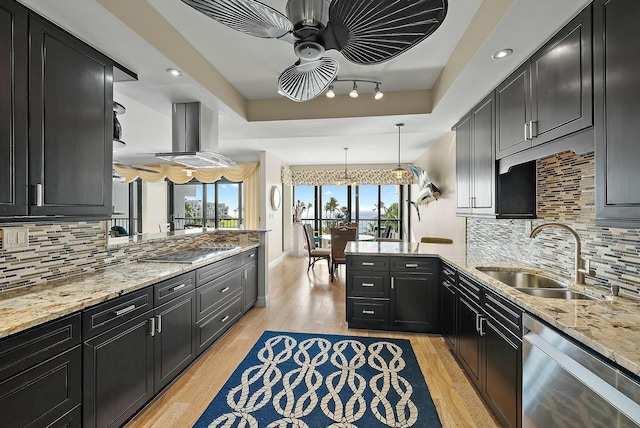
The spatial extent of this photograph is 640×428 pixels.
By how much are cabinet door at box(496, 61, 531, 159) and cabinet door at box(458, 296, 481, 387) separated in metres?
1.28

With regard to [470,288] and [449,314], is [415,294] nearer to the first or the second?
[449,314]

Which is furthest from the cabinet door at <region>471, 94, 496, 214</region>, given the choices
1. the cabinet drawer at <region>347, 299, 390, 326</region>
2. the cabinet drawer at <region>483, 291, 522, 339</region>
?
the cabinet drawer at <region>347, 299, 390, 326</region>

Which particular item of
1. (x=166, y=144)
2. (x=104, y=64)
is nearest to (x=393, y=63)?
(x=104, y=64)

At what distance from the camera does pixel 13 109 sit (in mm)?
1414

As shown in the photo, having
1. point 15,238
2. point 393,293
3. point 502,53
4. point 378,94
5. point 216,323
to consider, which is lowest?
point 216,323

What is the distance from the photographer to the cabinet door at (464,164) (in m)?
3.14

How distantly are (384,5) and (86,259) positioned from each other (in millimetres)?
2491

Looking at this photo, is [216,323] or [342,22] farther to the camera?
[216,323]

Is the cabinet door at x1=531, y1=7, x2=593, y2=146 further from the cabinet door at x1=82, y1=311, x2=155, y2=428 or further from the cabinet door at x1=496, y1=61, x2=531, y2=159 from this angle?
the cabinet door at x1=82, y1=311, x2=155, y2=428

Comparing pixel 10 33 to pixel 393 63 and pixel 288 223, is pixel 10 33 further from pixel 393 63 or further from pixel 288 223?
pixel 288 223

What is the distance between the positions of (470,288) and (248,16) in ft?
7.52

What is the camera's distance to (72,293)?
1.61m

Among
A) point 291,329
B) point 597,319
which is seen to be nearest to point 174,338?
point 291,329

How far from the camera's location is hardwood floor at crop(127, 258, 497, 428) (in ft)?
6.26
